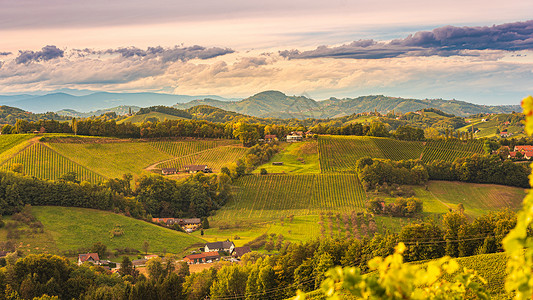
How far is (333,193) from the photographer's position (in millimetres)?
91750

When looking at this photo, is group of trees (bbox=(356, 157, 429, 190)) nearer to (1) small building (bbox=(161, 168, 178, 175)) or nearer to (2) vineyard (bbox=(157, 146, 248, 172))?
(2) vineyard (bbox=(157, 146, 248, 172))

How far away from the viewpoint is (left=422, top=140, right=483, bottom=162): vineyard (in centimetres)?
11450

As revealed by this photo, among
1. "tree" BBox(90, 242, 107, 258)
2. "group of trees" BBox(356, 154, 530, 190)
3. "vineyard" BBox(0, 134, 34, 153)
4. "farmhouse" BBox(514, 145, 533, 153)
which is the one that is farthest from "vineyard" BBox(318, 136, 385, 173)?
"vineyard" BBox(0, 134, 34, 153)

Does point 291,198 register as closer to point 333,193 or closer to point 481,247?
point 333,193

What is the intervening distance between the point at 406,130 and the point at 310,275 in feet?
331

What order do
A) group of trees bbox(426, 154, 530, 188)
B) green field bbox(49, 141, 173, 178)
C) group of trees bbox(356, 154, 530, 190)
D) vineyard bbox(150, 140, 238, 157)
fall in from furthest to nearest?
vineyard bbox(150, 140, 238, 157)
green field bbox(49, 141, 173, 178)
group of trees bbox(426, 154, 530, 188)
group of trees bbox(356, 154, 530, 190)

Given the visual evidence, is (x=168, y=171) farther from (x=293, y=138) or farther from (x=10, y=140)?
(x=293, y=138)

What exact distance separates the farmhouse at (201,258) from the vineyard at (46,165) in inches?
1592

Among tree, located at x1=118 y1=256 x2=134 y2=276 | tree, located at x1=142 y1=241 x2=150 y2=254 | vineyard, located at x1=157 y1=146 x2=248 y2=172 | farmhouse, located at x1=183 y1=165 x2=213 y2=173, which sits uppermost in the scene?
vineyard, located at x1=157 y1=146 x2=248 y2=172

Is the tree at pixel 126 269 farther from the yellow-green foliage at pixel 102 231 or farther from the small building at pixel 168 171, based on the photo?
the small building at pixel 168 171

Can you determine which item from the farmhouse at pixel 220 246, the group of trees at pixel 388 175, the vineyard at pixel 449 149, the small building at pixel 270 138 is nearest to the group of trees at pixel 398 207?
the group of trees at pixel 388 175

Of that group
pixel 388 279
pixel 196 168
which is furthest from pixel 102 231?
pixel 388 279

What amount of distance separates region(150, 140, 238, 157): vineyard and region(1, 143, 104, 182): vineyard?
96.3 ft

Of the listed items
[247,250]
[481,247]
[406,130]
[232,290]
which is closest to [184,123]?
[406,130]
